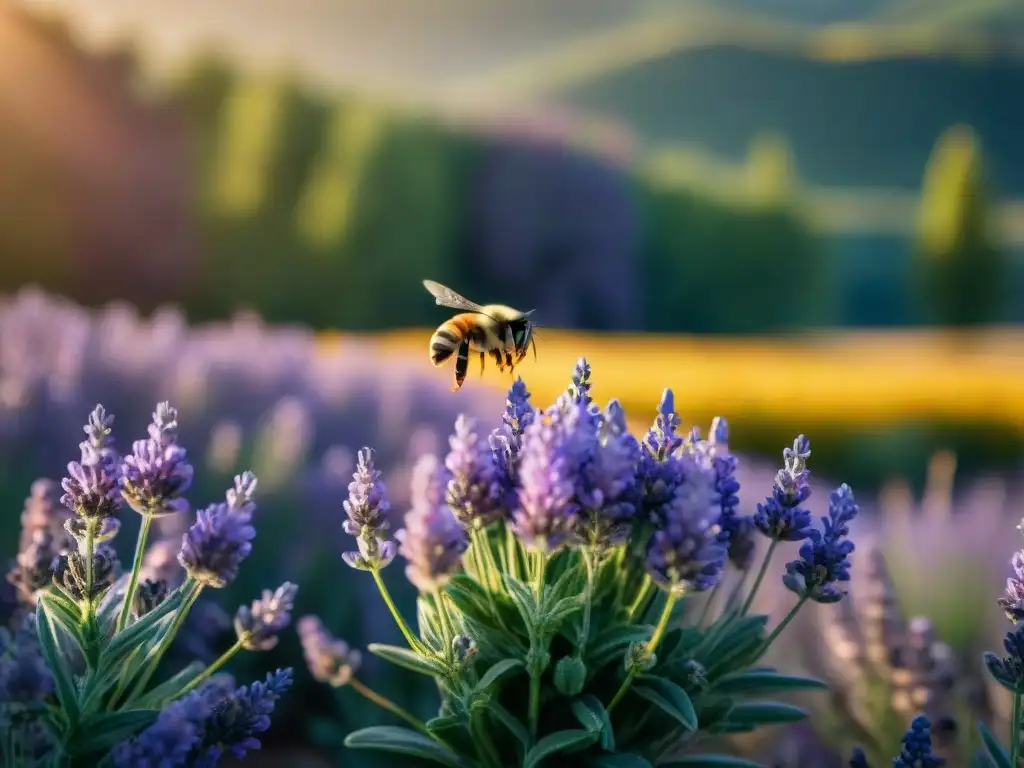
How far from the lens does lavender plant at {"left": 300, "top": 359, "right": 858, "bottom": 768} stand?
49.5 inches

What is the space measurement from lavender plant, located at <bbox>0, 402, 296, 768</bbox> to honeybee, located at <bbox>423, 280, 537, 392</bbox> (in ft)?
2.42

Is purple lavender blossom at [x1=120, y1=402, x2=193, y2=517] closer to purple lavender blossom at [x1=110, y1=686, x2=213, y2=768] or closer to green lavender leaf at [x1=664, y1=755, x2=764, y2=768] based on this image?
purple lavender blossom at [x1=110, y1=686, x2=213, y2=768]

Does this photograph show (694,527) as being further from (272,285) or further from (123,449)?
(272,285)

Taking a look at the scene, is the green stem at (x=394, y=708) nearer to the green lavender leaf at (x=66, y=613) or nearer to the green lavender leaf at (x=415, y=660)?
the green lavender leaf at (x=415, y=660)

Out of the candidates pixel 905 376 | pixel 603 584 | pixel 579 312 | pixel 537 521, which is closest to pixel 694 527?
pixel 537 521

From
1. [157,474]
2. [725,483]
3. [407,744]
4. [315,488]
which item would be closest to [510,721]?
[407,744]

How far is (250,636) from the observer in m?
1.49

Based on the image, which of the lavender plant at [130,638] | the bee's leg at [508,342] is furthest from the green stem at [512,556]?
the bee's leg at [508,342]

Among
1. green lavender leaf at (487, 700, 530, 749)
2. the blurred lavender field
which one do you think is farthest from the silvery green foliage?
green lavender leaf at (487, 700, 530, 749)

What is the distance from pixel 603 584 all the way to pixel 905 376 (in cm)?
1001

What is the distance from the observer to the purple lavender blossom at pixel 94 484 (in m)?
1.34

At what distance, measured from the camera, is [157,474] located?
1.34 metres

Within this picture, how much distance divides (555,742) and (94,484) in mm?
660

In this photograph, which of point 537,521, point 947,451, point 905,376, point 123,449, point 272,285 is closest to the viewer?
point 537,521
